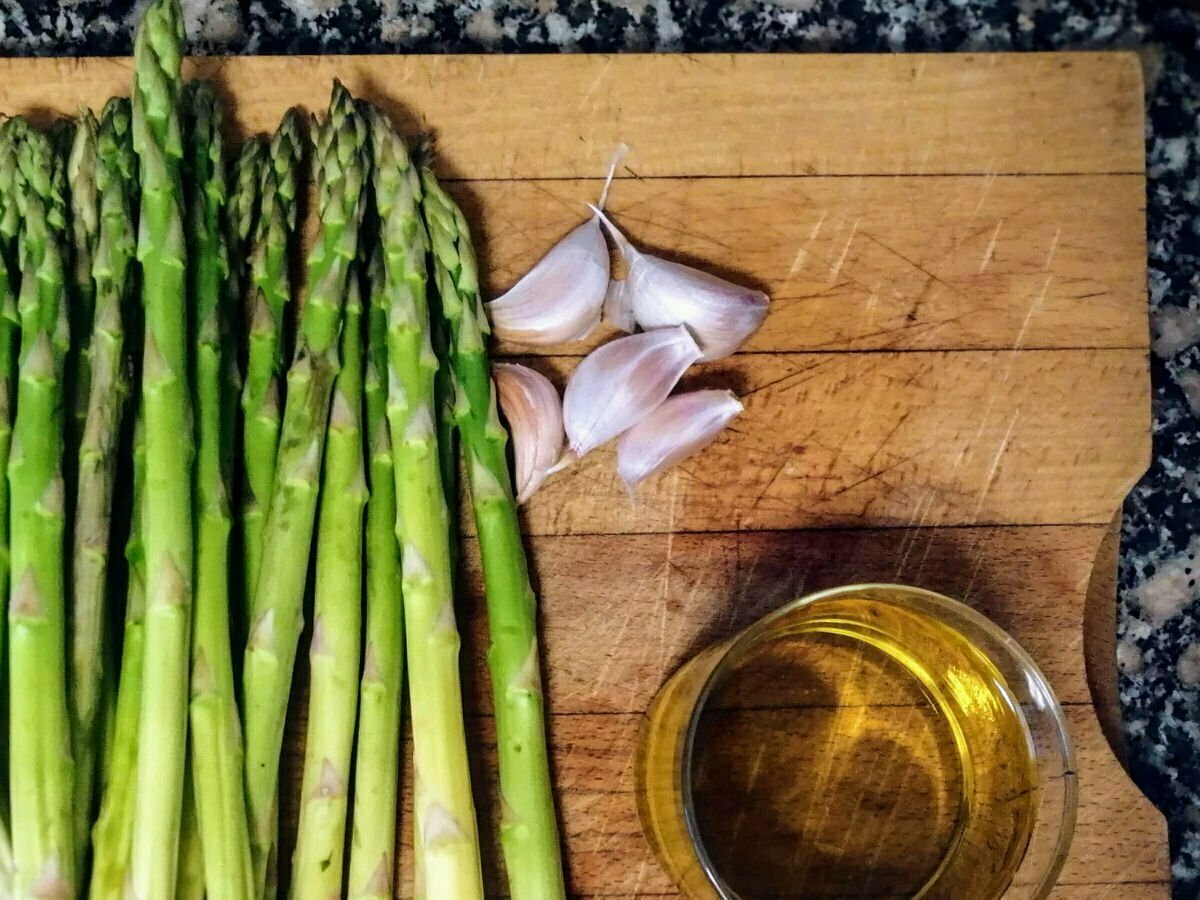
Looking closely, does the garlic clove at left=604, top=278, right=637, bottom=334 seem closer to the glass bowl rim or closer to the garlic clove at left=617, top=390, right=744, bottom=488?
the garlic clove at left=617, top=390, right=744, bottom=488

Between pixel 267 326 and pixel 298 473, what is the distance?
139mm

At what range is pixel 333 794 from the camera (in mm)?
880

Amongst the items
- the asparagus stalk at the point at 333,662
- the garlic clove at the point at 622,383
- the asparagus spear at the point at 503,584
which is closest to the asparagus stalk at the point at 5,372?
the asparagus stalk at the point at 333,662

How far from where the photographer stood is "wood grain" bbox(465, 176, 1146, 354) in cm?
101

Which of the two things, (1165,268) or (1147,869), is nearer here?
(1147,869)

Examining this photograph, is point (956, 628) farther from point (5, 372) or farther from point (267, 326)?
point (5, 372)

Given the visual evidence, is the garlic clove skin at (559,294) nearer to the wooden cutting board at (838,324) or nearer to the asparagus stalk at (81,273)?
the wooden cutting board at (838,324)

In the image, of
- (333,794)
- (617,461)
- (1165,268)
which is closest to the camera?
(333,794)

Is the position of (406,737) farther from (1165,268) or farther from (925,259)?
(1165,268)

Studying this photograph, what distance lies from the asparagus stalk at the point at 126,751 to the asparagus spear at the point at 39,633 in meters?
0.02

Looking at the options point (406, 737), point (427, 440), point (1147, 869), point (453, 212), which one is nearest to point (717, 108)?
point (453, 212)

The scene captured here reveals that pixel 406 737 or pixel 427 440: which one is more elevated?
pixel 427 440

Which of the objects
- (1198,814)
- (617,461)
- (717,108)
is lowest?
(1198,814)

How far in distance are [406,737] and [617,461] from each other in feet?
1.02
